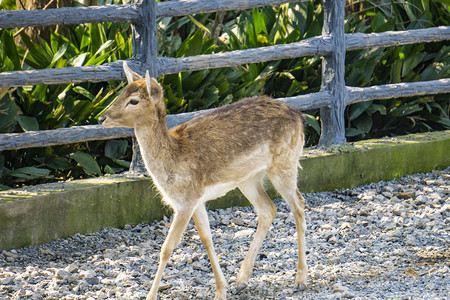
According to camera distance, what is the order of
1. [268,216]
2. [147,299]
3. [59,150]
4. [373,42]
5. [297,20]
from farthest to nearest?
[297,20]
[373,42]
[59,150]
[268,216]
[147,299]

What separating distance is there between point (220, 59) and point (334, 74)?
1.33 m

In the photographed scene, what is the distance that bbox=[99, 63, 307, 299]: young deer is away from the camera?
466cm

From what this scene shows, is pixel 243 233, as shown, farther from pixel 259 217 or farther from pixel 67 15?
pixel 67 15

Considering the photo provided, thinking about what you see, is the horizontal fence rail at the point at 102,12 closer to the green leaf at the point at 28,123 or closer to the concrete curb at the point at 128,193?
the green leaf at the point at 28,123

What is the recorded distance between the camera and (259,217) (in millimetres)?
5328

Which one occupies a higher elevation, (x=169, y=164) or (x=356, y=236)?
(x=169, y=164)

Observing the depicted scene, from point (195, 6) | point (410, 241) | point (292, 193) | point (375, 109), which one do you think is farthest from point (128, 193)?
point (375, 109)

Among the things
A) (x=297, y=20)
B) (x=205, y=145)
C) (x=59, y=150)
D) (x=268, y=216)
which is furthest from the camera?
(x=297, y=20)

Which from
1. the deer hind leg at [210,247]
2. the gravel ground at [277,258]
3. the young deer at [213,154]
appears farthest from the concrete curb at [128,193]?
the deer hind leg at [210,247]

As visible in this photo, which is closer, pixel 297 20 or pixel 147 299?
pixel 147 299

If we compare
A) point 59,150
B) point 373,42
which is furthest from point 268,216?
point 373,42

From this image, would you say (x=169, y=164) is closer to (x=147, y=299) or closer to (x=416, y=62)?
(x=147, y=299)

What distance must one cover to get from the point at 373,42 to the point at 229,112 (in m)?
2.96

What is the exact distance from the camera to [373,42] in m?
7.65
